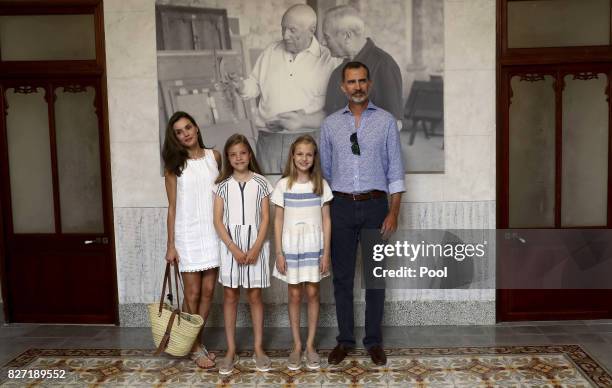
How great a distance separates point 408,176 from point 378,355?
1.33 meters

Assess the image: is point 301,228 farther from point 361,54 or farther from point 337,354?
point 361,54

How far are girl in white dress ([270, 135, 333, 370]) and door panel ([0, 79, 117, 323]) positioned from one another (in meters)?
A: 1.63

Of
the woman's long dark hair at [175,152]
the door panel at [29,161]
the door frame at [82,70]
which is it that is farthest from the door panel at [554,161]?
the door panel at [29,161]

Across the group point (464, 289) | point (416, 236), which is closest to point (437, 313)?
point (464, 289)

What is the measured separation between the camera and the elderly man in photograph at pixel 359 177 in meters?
3.74

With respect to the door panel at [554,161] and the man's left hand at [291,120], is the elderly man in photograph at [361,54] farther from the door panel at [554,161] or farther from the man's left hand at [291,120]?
the door panel at [554,161]

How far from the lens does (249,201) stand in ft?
12.0

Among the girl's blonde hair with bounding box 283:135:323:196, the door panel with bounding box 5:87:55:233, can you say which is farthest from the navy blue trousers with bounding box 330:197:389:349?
the door panel with bounding box 5:87:55:233

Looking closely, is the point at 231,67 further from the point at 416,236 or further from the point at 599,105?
the point at 599,105

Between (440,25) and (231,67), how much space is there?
149 centimetres

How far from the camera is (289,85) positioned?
4.41m

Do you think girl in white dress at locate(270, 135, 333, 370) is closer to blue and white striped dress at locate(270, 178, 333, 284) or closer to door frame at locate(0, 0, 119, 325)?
blue and white striped dress at locate(270, 178, 333, 284)

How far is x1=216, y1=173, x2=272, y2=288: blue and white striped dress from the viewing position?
3641 millimetres

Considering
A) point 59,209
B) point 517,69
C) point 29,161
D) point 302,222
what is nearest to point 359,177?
point 302,222
